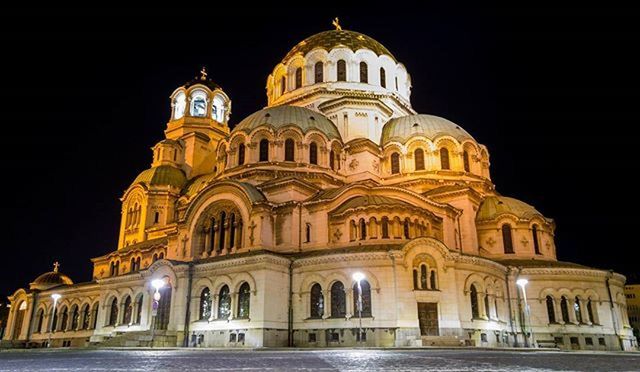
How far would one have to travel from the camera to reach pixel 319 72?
1721 inches

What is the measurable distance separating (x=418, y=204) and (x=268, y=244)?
9.94m

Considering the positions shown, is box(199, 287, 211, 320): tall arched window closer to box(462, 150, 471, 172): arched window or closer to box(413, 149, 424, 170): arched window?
box(413, 149, 424, 170): arched window

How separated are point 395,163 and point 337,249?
472 inches

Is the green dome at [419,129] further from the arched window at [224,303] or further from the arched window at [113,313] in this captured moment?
the arched window at [113,313]

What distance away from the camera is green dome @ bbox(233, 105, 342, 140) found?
117ft

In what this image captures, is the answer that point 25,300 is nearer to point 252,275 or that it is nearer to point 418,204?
point 252,275

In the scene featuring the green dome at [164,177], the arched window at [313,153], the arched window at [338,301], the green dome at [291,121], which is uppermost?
the green dome at [291,121]

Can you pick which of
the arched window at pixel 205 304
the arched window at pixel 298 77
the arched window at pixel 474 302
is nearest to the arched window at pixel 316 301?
the arched window at pixel 205 304

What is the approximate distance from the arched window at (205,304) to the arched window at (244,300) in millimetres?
2379

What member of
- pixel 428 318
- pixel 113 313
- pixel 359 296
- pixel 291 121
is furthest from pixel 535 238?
pixel 113 313

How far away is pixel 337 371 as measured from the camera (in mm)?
8617

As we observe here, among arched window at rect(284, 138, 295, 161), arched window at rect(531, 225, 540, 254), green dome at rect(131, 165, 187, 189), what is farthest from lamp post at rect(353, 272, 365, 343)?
green dome at rect(131, 165, 187, 189)

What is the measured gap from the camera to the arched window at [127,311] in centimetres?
3478

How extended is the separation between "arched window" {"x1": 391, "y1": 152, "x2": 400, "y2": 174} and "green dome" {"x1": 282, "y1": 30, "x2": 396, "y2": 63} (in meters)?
11.2
